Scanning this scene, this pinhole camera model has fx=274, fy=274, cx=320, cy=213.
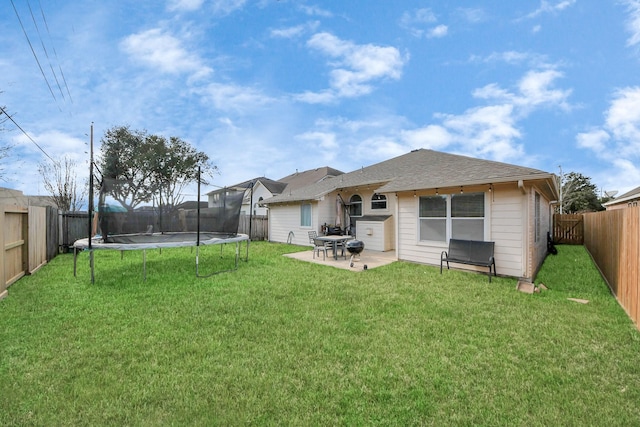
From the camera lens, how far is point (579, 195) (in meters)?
30.9

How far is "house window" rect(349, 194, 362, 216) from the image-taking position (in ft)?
40.2

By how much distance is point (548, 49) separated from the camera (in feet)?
26.8

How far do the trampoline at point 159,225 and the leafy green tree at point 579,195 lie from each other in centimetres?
3641

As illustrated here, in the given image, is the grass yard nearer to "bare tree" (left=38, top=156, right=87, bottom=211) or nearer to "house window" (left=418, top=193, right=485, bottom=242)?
"house window" (left=418, top=193, right=485, bottom=242)

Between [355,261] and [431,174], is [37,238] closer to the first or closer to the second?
[355,261]

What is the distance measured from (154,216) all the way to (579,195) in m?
41.1

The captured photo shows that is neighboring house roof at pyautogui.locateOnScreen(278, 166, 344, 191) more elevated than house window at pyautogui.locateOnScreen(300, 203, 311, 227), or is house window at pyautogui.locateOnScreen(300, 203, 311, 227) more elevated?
neighboring house roof at pyautogui.locateOnScreen(278, 166, 344, 191)

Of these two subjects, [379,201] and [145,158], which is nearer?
[379,201]

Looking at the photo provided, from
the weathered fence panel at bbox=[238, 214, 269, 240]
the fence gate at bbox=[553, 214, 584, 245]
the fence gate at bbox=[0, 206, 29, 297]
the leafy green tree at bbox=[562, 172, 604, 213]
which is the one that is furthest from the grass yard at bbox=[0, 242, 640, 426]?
the leafy green tree at bbox=[562, 172, 604, 213]

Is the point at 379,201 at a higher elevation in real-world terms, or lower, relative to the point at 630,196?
lower

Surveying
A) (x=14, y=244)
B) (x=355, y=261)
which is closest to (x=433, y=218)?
(x=355, y=261)

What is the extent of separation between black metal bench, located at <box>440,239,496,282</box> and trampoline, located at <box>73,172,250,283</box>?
17.9 ft

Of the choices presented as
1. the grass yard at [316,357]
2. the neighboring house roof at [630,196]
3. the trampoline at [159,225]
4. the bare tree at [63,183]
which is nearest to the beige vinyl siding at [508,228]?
the grass yard at [316,357]

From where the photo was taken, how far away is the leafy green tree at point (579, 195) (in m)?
30.6
